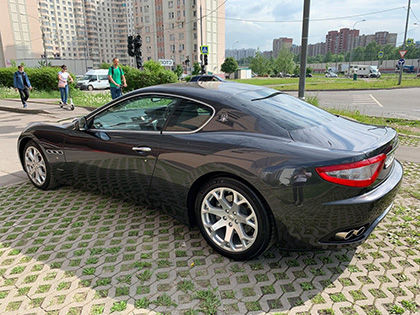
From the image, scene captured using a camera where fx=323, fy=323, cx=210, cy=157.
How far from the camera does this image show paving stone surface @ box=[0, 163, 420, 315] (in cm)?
237

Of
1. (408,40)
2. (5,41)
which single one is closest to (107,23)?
(5,41)

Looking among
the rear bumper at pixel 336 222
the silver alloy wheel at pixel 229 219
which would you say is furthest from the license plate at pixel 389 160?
the silver alloy wheel at pixel 229 219

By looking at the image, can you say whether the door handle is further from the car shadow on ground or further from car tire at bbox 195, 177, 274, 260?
the car shadow on ground

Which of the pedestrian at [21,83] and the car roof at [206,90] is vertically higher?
the car roof at [206,90]

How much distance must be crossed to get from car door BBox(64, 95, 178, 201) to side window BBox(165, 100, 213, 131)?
0.41 ft

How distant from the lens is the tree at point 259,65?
289ft

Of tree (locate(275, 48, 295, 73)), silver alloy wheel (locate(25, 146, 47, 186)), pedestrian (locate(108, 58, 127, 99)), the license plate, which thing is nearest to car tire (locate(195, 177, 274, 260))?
the license plate

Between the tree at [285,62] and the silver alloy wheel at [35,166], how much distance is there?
91.1 m

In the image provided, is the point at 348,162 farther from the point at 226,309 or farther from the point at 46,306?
the point at 46,306

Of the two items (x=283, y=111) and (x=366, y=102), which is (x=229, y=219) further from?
(x=366, y=102)

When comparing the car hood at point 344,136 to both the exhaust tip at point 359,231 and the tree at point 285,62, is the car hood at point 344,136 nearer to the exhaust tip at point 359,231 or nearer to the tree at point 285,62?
the exhaust tip at point 359,231

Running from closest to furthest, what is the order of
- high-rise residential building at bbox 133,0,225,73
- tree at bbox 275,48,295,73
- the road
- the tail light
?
the tail light, the road, high-rise residential building at bbox 133,0,225,73, tree at bbox 275,48,295,73

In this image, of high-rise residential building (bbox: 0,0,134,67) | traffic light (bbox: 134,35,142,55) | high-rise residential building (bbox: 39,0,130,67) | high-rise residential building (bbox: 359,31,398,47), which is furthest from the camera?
high-rise residential building (bbox: 359,31,398,47)

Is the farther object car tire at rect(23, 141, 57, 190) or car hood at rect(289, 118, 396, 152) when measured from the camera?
car tire at rect(23, 141, 57, 190)
